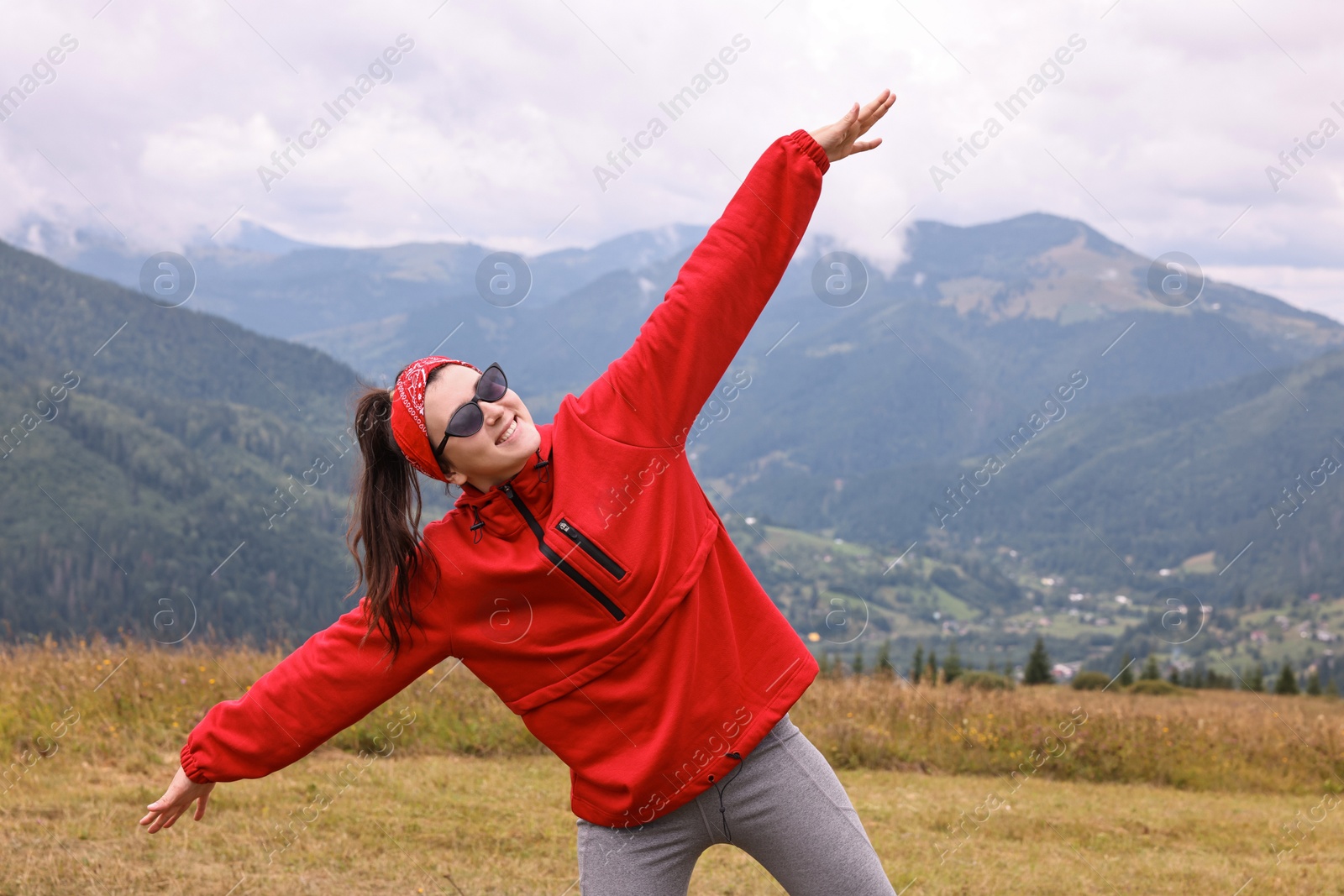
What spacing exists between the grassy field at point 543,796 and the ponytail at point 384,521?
2.97 meters

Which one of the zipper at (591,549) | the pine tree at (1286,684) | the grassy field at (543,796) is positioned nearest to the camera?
the zipper at (591,549)

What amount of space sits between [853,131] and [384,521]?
1582 millimetres

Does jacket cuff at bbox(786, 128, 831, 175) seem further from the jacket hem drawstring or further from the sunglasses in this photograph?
the jacket hem drawstring

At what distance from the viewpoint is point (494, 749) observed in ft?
25.6

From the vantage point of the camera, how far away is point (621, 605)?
2365 millimetres

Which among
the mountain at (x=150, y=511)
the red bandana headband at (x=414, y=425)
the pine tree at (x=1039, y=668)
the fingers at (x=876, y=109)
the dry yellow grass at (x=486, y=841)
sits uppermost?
the fingers at (x=876, y=109)

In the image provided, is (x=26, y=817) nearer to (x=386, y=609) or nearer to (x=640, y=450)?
(x=386, y=609)

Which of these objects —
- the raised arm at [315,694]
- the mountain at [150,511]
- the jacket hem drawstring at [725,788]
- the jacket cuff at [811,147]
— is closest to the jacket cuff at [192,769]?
the raised arm at [315,694]

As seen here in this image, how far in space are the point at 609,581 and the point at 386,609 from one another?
56 cm

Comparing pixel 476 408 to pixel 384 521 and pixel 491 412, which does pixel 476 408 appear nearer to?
pixel 491 412

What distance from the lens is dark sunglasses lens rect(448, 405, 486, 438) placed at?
7.89ft

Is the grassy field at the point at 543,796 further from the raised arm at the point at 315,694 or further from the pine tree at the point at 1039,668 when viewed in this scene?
the pine tree at the point at 1039,668

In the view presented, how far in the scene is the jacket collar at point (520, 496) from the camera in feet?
8.04

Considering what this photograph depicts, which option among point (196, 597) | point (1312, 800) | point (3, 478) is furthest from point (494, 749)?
point (3, 478)
